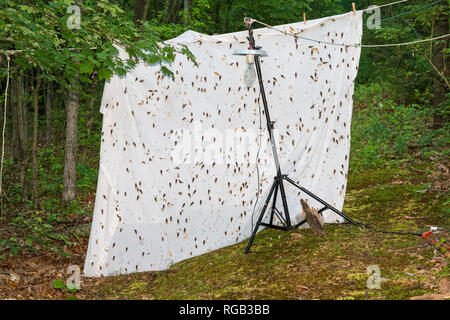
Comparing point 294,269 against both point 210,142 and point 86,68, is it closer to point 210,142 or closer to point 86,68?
point 210,142

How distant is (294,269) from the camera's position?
3844 mm

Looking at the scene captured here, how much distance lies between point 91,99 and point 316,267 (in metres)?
5.11

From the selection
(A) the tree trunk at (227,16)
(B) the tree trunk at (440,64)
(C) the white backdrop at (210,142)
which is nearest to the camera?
(C) the white backdrop at (210,142)

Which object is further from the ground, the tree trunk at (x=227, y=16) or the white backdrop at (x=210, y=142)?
the tree trunk at (x=227, y=16)

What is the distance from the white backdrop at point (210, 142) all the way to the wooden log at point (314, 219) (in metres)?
0.30

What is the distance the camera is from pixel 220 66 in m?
4.75

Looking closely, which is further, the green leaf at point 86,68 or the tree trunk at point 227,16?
the tree trunk at point 227,16

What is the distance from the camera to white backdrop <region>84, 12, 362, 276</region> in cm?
430

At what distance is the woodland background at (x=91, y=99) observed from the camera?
12.7ft

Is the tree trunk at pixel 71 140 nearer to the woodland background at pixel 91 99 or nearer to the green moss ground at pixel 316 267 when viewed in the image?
the woodland background at pixel 91 99

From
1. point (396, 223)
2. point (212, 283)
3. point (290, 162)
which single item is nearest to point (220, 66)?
point (290, 162)

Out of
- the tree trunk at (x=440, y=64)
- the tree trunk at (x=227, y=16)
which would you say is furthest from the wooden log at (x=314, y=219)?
the tree trunk at (x=227, y=16)

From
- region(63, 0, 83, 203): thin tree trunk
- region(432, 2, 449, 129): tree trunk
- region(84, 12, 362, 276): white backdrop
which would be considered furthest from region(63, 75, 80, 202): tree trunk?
region(432, 2, 449, 129): tree trunk

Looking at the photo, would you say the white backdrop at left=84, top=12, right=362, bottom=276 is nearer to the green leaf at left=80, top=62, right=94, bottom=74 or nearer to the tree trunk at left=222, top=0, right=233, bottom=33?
the green leaf at left=80, top=62, right=94, bottom=74
